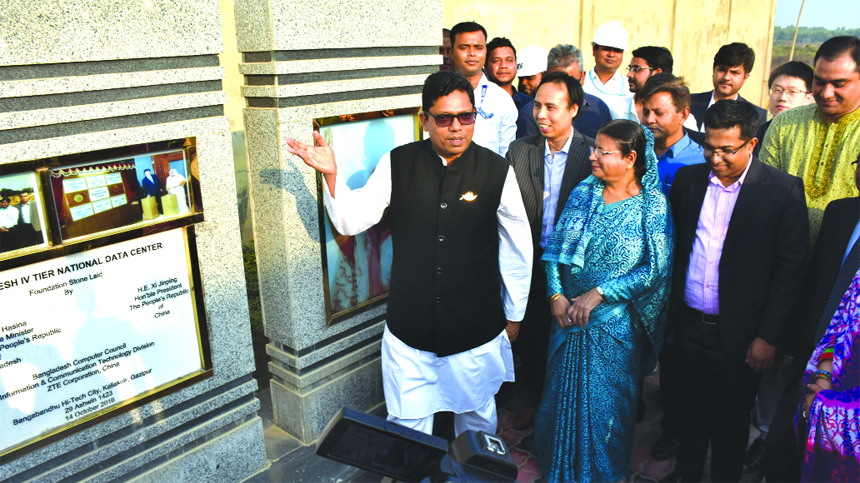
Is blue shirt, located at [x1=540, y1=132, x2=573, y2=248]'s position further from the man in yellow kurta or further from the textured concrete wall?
the textured concrete wall

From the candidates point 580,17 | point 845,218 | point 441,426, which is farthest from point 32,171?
point 580,17

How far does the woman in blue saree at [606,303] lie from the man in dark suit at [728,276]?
14 cm

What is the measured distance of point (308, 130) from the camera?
311 centimetres

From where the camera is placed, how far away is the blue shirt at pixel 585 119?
4625 mm

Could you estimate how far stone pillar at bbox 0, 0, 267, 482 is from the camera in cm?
222

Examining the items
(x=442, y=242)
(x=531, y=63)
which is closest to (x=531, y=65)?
(x=531, y=63)

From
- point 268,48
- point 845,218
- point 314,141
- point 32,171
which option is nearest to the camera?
point 32,171

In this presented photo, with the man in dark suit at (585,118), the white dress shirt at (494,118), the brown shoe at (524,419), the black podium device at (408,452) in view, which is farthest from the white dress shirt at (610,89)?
the black podium device at (408,452)

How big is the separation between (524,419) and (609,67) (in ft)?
12.1

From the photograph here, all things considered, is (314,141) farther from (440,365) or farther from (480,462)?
(480,462)

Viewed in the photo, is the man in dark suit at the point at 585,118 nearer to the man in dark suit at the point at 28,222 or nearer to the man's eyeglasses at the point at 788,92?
the man's eyeglasses at the point at 788,92

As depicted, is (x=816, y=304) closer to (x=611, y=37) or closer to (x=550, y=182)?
(x=550, y=182)

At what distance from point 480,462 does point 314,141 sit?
2160mm

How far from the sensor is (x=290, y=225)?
3.16 meters
